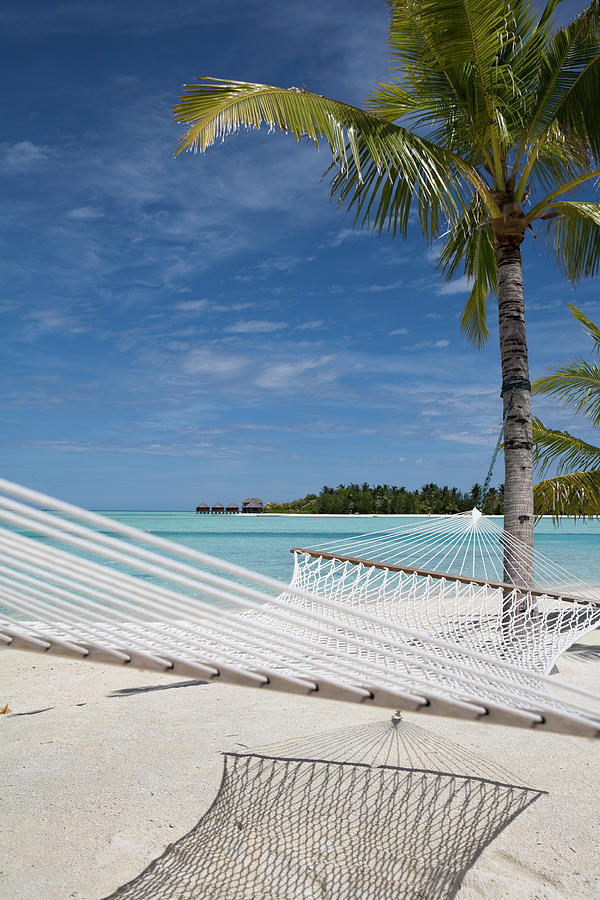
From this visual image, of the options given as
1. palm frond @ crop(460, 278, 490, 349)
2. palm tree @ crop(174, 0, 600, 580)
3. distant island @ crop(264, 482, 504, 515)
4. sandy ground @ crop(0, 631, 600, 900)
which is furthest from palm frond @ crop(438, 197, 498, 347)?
distant island @ crop(264, 482, 504, 515)

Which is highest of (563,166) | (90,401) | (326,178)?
(90,401)

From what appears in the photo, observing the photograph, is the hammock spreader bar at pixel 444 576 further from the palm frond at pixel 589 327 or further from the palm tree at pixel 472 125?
the palm frond at pixel 589 327

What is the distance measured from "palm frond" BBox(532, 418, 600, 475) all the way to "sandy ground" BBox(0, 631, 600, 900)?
2.57 m

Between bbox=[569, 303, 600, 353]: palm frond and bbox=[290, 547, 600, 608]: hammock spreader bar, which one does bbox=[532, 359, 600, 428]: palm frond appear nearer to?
bbox=[569, 303, 600, 353]: palm frond

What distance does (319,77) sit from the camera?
381 centimetres

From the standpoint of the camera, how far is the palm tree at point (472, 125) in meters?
3.52

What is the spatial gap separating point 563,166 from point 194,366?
103 ft

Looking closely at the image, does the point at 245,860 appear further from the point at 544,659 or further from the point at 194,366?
the point at 194,366

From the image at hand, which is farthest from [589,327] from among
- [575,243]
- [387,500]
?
[387,500]

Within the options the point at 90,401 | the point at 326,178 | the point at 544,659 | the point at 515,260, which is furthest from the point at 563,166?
the point at 90,401

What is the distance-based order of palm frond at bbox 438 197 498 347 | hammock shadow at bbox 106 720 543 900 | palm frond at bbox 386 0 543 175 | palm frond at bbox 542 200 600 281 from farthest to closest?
palm frond at bbox 438 197 498 347 → palm frond at bbox 542 200 600 281 → palm frond at bbox 386 0 543 175 → hammock shadow at bbox 106 720 543 900

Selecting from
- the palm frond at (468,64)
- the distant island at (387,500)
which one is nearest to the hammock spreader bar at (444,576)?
the palm frond at (468,64)

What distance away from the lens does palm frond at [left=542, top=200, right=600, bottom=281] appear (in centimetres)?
456

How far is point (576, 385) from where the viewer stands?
5.91 metres
